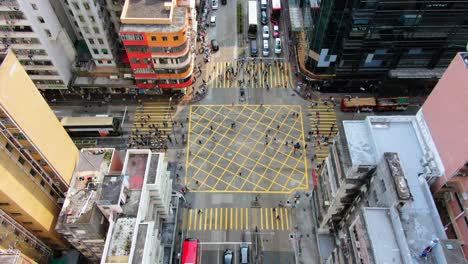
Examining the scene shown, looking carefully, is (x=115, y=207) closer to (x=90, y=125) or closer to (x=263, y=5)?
(x=90, y=125)

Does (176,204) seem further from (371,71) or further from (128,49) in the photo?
(371,71)

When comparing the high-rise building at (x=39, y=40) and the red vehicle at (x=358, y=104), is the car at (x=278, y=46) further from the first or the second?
the high-rise building at (x=39, y=40)

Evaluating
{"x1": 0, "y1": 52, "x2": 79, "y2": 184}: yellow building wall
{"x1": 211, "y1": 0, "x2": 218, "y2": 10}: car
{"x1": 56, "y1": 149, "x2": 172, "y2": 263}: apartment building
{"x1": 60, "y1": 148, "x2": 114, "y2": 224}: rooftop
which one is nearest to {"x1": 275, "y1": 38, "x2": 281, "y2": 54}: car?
{"x1": 211, "y1": 0, "x2": 218, "y2": 10}: car

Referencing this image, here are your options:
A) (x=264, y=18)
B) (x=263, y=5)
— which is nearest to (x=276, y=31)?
(x=264, y=18)

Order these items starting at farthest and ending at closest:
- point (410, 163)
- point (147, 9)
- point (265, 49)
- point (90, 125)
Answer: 1. point (265, 49)
2. point (90, 125)
3. point (147, 9)
4. point (410, 163)

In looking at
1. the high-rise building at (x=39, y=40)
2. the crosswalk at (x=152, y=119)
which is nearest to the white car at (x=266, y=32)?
the crosswalk at (x=152, y=119)

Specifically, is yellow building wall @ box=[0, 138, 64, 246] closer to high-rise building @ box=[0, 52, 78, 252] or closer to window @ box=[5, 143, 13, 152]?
high-rise building @ box=[0, 52, 78, 252]
